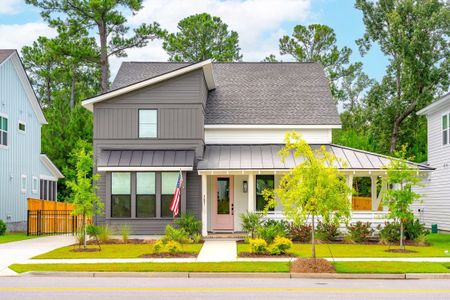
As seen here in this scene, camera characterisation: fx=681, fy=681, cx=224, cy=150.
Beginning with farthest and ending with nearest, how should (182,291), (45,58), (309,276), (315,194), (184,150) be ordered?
(45,58), (184,150), (315,194), (309,276), (182,291)

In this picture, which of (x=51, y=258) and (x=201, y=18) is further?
(x=201, y=18)

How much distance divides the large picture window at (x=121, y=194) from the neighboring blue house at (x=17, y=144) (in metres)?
8.71

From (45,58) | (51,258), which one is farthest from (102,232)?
(45,58)

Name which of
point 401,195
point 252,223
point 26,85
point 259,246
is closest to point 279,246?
point 259,246

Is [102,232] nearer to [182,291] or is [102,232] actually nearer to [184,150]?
[184,150]

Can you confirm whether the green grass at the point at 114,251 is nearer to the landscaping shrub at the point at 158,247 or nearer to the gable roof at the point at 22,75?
the landscaping shrub at the point at 158,247

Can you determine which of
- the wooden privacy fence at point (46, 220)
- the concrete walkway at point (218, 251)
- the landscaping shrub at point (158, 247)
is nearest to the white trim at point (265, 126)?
the concrete walkway at point (218, 251)

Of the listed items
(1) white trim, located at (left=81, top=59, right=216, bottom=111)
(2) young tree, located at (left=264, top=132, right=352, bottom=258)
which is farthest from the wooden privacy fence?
(2) young tree, located at (left=264, top=132, right=352, bottom=258)

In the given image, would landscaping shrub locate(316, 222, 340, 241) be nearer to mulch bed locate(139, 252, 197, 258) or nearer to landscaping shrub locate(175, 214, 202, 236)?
landscaping shrub locate(175, 214, 202, 236)

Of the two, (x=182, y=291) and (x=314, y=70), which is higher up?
(x=314, y=70)

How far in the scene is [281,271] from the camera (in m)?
17.5

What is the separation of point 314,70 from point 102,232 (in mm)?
16076

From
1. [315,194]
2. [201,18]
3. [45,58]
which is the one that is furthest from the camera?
[201,18]

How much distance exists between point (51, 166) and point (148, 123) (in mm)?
15294
